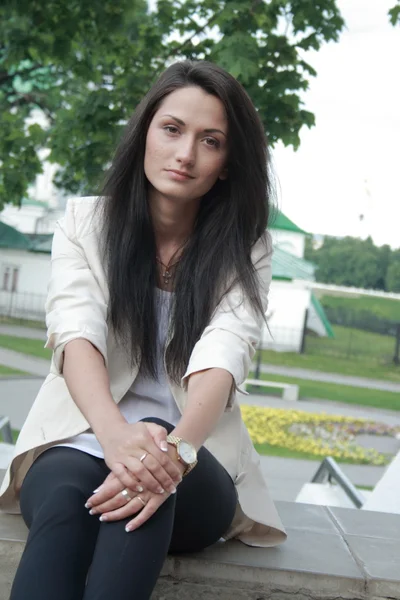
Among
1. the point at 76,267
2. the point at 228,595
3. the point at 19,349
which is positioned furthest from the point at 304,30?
the point at 19,349

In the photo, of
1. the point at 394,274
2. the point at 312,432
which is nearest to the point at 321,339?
the point at 394,274

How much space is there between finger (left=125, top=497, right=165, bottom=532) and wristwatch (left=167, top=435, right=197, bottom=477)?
0.11 meters

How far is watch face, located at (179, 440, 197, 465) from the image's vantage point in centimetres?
160

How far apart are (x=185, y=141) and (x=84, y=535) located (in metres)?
0.89

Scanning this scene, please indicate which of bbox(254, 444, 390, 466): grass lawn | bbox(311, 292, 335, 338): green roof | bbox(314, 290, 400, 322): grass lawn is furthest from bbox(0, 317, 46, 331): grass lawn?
bbox(254, 444, 390, 466): grass lawn

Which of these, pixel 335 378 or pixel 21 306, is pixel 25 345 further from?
pixel 335 378

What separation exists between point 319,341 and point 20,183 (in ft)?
60.8

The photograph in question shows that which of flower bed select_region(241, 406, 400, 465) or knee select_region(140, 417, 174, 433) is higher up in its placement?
knee select_region(140, 417, 174, 433)

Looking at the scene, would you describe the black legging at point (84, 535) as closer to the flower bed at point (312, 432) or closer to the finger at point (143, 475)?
the finger at point (143, 475)

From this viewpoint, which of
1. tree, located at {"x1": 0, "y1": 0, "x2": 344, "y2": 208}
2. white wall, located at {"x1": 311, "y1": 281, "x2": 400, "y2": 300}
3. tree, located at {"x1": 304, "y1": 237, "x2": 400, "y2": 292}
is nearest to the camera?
tree, located at {"x1": 0, "y1": 0, "x2": 344, "y2": 208}

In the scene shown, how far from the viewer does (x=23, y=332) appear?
2398cm

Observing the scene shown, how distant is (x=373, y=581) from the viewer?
6.06 feet

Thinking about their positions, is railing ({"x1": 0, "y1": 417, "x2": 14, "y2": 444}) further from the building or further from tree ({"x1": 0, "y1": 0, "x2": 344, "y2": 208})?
the building

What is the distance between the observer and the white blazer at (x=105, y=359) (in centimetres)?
178
